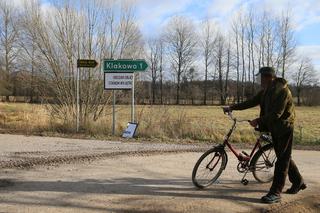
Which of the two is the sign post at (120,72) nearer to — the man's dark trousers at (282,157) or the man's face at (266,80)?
the man's face at (266,80)

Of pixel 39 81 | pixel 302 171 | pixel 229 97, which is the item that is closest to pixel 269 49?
pixel 229 97

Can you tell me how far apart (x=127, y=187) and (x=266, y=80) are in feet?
8.88

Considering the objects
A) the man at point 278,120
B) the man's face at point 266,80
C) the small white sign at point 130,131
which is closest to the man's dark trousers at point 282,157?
the man at point 278,120

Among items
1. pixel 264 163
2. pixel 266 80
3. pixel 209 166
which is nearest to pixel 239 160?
pixel 264 163

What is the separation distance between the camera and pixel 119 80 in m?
16.7

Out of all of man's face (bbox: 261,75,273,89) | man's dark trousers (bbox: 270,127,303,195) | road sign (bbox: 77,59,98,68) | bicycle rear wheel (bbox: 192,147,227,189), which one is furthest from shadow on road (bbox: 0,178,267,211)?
road sign (bbox: 77,59,98,68)

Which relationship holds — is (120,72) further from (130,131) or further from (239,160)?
(239,160)

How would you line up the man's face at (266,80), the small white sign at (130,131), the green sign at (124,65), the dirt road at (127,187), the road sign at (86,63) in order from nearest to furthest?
the dirt road at (127,187) < the man's face at (266,80) < the small white sign at (130,131) < the green sign at (124,65) < the road sign at (86,63)

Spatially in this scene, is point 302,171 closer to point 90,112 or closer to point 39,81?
point 90,112

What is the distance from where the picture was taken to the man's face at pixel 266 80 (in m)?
7.39

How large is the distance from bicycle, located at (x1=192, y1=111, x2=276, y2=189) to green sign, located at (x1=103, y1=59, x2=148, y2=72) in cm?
848

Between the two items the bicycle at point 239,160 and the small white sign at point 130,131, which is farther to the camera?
the small white sign at point 130,131

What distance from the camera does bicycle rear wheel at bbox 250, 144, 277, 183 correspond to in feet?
27.0

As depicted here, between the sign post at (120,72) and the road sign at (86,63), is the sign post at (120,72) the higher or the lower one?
the lower one
